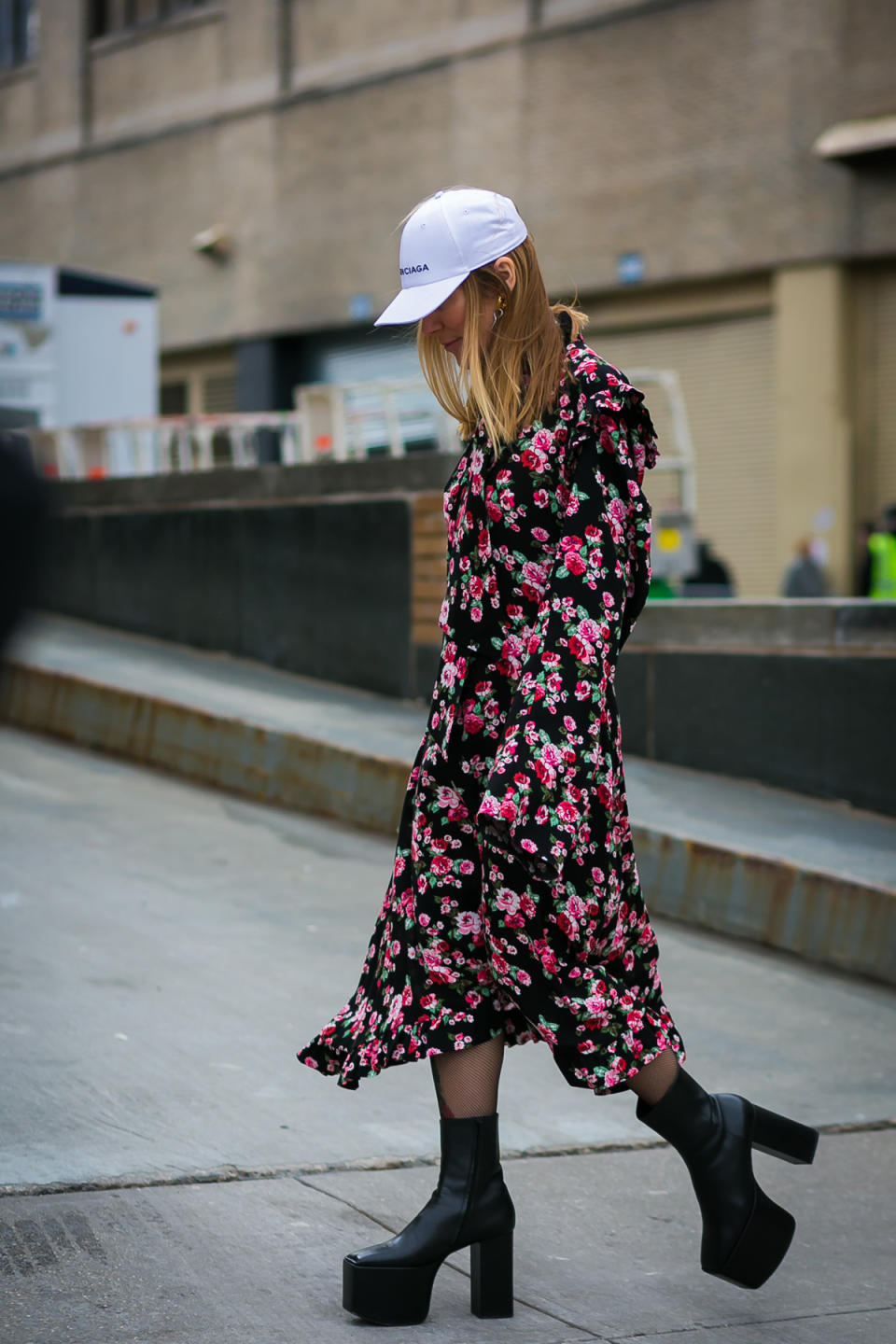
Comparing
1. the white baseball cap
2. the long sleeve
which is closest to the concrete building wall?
the white baseball cap

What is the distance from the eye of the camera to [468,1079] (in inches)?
119

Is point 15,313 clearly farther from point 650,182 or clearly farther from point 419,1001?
point 419,1001

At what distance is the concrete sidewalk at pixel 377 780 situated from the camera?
6.03 m

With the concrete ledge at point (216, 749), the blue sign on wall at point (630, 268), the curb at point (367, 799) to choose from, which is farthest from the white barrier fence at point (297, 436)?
the blue sign on wall at point (630, 268)

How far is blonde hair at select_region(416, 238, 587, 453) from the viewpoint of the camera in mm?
3002

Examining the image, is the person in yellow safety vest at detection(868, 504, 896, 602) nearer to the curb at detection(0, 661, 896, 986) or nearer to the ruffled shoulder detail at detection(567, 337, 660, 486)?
the curb at detection(0, 661, 896, 986)

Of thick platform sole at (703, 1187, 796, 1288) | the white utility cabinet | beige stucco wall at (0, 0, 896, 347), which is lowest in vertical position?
thick platform sole at (703, 1187, 796, 1288)

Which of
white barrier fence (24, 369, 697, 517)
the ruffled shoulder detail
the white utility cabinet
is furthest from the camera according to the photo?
the white utility cabinet

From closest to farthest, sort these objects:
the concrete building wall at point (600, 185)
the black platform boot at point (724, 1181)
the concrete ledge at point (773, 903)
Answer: the black platform boot at point (724, 1181), the concrete ledge at point (773, 903), the concrete building wall at point (600, 185)

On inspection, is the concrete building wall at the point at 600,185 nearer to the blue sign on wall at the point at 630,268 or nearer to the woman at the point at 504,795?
the blue sign on wall at the point at 630,268

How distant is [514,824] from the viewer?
2854 millimetres

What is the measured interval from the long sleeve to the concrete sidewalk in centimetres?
308

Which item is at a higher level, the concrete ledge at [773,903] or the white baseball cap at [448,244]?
the white baseball cap at [448,244]

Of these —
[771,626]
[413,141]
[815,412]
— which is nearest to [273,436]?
[815,412]
